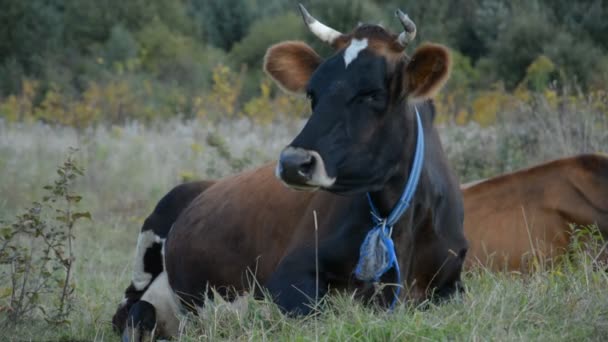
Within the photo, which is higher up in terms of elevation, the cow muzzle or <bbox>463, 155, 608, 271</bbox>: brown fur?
the cow muzzle

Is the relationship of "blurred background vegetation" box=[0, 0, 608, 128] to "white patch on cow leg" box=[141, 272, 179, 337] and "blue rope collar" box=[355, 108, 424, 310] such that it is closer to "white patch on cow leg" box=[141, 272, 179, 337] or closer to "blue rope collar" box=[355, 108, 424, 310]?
"white patch on cow leg" box=[141, 272, 179, 337]

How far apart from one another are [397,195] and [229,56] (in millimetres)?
29859

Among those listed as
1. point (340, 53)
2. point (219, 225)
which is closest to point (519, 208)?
point (219, 225)

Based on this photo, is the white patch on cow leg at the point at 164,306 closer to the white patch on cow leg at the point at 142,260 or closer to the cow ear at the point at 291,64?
the white patch on cow leg at the point at 142,260

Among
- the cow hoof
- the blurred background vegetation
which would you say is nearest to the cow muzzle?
the cow hoof

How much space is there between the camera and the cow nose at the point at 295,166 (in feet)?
13.7

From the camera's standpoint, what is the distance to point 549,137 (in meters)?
10.2

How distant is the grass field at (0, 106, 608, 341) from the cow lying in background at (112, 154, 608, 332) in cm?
45

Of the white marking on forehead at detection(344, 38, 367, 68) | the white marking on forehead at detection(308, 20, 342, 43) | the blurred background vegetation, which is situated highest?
the white marking on forehead at detection(308, 20, 342, 43)

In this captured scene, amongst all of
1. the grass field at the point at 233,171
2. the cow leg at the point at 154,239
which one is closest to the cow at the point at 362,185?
the grass field at the point at 233,171

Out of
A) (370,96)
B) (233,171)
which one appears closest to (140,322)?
(370,96)

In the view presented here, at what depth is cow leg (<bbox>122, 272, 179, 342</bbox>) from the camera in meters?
5.89

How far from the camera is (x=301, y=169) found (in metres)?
4.20

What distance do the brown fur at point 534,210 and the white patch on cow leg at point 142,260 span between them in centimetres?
216
